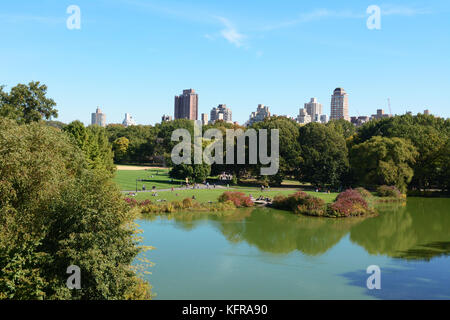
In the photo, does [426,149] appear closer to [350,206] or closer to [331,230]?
[350,206]

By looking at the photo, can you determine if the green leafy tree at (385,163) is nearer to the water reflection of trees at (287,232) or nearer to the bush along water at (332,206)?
the bush along water at (332,206)

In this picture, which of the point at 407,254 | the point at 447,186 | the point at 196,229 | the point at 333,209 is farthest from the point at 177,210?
the point at 447,186

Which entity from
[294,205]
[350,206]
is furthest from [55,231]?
[350,206]

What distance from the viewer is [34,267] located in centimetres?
1302

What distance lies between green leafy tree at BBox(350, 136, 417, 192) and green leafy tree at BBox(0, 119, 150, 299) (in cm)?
4030

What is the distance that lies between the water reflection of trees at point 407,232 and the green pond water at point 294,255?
0.06 m

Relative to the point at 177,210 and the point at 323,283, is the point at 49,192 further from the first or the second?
the point at 177,210

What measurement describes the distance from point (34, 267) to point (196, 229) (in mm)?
16975

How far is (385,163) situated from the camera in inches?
1907

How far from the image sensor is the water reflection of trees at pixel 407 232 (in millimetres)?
24381

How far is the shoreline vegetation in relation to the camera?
3553cm

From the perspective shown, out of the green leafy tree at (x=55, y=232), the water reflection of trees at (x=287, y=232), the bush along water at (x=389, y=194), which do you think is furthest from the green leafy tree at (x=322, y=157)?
the green leafy tree at (x=55, y=232)

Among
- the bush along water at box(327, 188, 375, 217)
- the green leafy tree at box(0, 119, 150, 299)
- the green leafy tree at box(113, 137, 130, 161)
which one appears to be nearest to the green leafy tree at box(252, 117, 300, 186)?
the bush along water at box(327, 188, 375, 217)

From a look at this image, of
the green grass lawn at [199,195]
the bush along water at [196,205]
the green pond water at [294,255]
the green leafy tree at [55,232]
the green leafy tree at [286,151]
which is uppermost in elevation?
the green leafy tree at [286,151]
